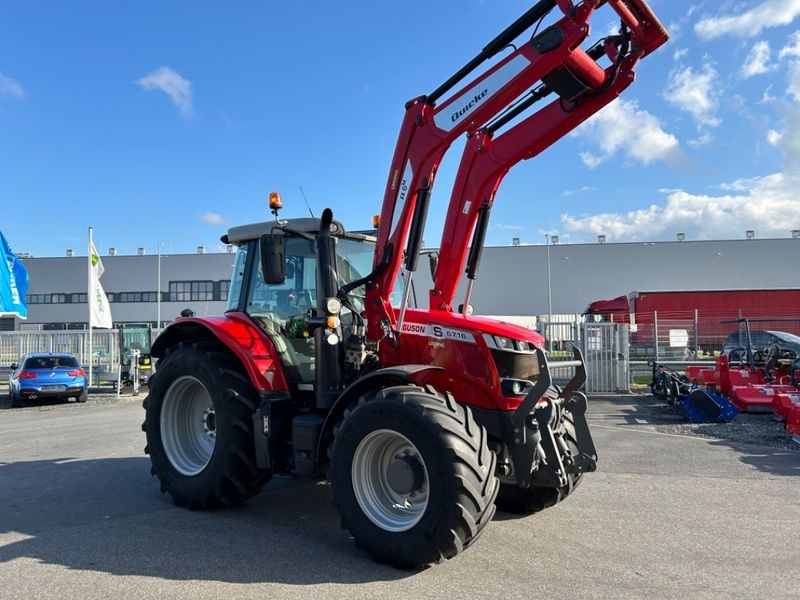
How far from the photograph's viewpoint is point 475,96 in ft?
16.0

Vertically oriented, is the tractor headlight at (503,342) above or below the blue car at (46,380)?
above

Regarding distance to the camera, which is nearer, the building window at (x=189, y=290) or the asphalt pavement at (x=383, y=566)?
the asphalt pavement at (x=383, y=566)

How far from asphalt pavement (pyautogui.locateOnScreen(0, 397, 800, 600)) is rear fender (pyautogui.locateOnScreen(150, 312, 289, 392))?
1217 mm

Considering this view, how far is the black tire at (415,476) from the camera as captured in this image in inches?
158

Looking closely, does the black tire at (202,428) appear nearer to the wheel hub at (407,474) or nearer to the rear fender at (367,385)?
the rear fender at (367,385)

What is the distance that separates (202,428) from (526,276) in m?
45.4

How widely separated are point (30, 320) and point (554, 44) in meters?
60.2

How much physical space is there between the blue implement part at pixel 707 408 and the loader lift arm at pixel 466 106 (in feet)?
24.8

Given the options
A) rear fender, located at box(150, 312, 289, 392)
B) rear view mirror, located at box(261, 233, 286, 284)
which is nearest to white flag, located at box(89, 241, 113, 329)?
rear fender, located at box(150, 312, 289, 392)

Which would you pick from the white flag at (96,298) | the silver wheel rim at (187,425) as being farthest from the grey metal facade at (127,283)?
the silver wheel rim at (187,425)

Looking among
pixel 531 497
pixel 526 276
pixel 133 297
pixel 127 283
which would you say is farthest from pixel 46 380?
pixel 127 283

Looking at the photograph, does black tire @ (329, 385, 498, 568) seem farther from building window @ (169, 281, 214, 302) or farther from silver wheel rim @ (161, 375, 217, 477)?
building window @ (169, 281, 214, 302)

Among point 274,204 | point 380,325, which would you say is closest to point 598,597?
point 380,325

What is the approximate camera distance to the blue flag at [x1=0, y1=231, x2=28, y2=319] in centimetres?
1783
